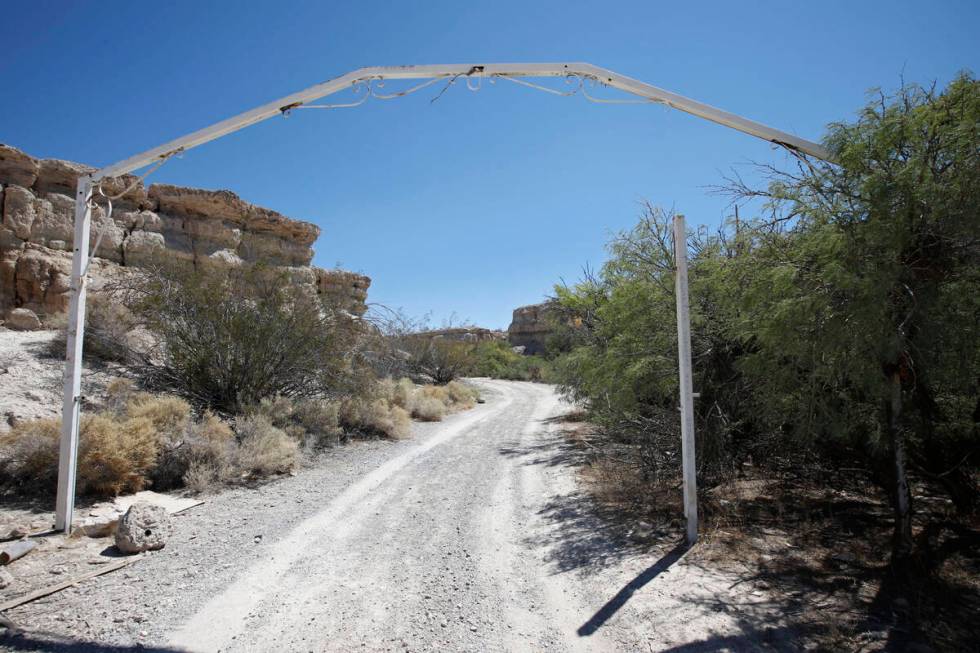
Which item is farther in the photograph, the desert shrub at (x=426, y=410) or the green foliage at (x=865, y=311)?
the desert shrub at (x=426, y=410)

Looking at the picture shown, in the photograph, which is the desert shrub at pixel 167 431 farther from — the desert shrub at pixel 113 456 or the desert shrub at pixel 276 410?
the desert shrub at pixel 276 410

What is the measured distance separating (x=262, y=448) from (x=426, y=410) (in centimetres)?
848

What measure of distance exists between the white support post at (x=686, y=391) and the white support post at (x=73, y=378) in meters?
5.88

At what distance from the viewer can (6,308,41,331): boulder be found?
627 inches

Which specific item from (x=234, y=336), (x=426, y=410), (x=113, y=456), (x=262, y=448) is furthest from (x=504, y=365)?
(x=113, y=456)

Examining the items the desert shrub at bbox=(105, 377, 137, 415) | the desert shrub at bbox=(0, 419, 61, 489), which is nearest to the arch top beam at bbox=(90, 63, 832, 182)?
the desert shrub at bbox=(0, 419, 61, 489)

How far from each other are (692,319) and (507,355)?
4106 cm

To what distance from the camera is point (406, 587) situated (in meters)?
3.92

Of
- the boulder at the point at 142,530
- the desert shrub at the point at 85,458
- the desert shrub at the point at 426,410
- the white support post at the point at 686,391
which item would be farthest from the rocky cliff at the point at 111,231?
the white support post at the point at 686,391

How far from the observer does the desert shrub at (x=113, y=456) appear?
599cm

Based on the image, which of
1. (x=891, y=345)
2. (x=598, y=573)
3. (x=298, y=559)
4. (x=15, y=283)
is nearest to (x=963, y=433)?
(x=891, y=345)

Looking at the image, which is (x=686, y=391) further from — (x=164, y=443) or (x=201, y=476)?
(x=164, y=443)

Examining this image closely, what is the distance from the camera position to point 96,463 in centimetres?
605

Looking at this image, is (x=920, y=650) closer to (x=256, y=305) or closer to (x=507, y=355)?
(x=256, y=305)
